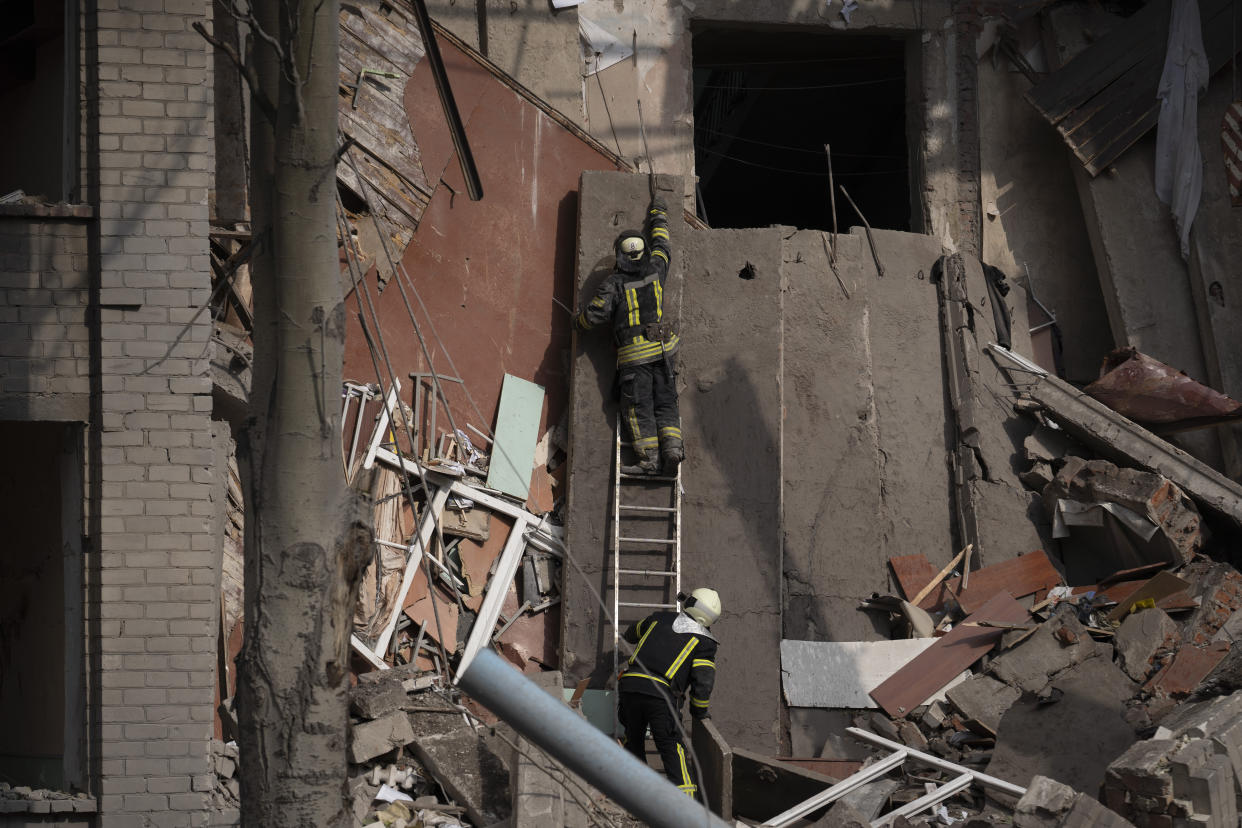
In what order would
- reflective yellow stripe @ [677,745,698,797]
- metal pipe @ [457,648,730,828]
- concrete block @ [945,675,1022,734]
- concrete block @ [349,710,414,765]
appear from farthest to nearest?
concrete block @ [945,675,1022,734]
reflective yellow stripe @ [677,745,698,797]
concrete block @ [349,710,414,765]
metal pipe @ [457,648,730,828]

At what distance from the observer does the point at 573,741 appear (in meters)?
3.95

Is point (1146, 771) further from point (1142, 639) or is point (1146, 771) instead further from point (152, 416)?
point (152, 416)

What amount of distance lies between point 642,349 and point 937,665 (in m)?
3.37

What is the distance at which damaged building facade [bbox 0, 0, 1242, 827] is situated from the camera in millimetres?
7211

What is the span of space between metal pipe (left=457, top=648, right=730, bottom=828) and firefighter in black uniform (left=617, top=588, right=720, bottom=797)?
13.6 ft

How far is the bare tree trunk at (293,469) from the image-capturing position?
459 cm

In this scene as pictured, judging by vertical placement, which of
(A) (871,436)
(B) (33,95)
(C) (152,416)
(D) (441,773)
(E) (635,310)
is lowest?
(D) (441,773)

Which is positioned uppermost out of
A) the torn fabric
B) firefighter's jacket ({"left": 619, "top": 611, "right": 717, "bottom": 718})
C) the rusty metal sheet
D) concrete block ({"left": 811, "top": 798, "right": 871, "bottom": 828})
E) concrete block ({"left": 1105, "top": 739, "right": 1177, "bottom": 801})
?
the torn fabric

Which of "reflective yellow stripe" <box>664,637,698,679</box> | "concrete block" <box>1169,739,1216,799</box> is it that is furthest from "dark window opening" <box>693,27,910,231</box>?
"concrete block" <box>1169,739,1216,799</box>

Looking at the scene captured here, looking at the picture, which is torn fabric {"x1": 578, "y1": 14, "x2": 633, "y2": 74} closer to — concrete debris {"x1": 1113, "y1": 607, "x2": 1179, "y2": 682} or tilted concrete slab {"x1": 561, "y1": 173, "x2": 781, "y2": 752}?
tilted concrete slab {"x1": 561, "y1": 173, "x2": 781, "y2": 752}

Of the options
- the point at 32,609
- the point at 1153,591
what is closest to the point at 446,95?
the point at 32,609

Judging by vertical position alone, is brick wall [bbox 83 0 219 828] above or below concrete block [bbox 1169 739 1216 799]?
above

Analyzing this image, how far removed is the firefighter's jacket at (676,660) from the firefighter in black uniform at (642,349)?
6.40ft

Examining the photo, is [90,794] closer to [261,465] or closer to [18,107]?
[261,465]
